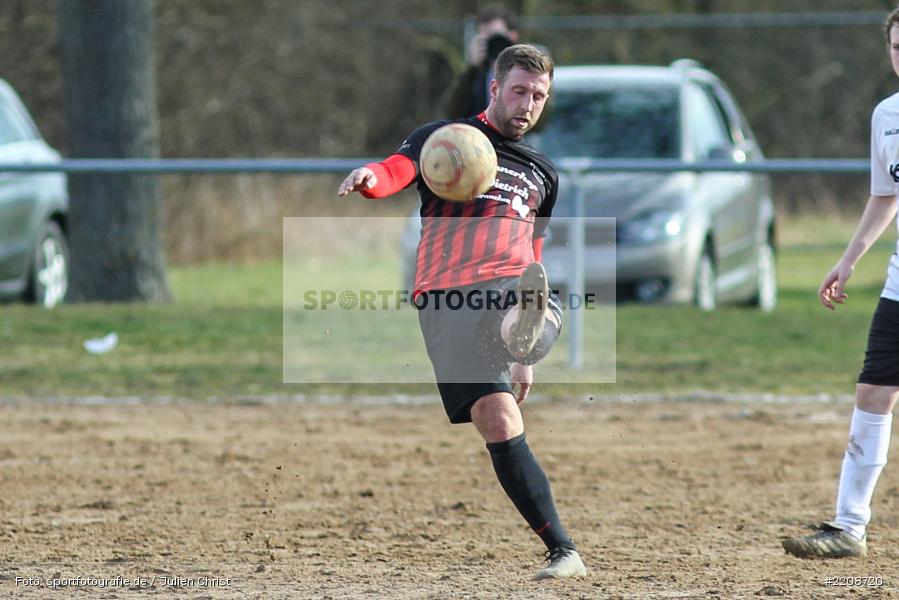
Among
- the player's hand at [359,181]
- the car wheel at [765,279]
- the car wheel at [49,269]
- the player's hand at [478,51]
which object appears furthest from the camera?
the car wheel at [765,279]

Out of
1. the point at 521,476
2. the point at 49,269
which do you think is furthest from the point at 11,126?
the point at 521,476

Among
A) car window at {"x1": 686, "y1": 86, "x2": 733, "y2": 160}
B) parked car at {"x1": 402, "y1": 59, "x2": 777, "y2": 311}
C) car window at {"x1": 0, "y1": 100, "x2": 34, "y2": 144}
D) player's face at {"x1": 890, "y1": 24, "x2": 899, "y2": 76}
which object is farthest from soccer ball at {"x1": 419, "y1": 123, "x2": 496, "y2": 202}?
car window at {"x1": 0, "y1": 100, "x2": 34, "y2": 144}

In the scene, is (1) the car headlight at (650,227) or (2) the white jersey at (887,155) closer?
(2) the white jersey at (887,155)

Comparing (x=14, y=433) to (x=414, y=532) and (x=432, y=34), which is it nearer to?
(x=414, y=532)

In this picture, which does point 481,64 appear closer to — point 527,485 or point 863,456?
point 863,456

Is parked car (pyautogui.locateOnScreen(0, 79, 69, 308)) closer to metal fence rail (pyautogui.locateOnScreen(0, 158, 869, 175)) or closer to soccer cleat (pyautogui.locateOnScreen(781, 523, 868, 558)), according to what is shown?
metal fence rail (pyautogui.locateOnScreen(0, 158, 869, 175))

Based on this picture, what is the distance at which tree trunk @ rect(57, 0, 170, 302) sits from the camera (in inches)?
509

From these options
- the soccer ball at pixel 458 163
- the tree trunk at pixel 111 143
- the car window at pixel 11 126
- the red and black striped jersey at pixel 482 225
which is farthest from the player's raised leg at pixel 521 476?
the tree trunk at pixel 111 143

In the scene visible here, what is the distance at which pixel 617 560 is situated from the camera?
5371mm

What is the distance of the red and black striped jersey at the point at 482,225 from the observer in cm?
499

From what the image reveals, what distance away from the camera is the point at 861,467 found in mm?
5434

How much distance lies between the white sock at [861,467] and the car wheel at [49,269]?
8441 millimetres

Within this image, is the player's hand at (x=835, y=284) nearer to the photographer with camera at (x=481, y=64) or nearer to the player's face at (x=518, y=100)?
the player's face at (x=518, y=100)

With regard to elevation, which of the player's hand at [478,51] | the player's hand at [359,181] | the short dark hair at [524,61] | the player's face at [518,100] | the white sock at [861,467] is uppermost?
the player's hand at [478,51]
